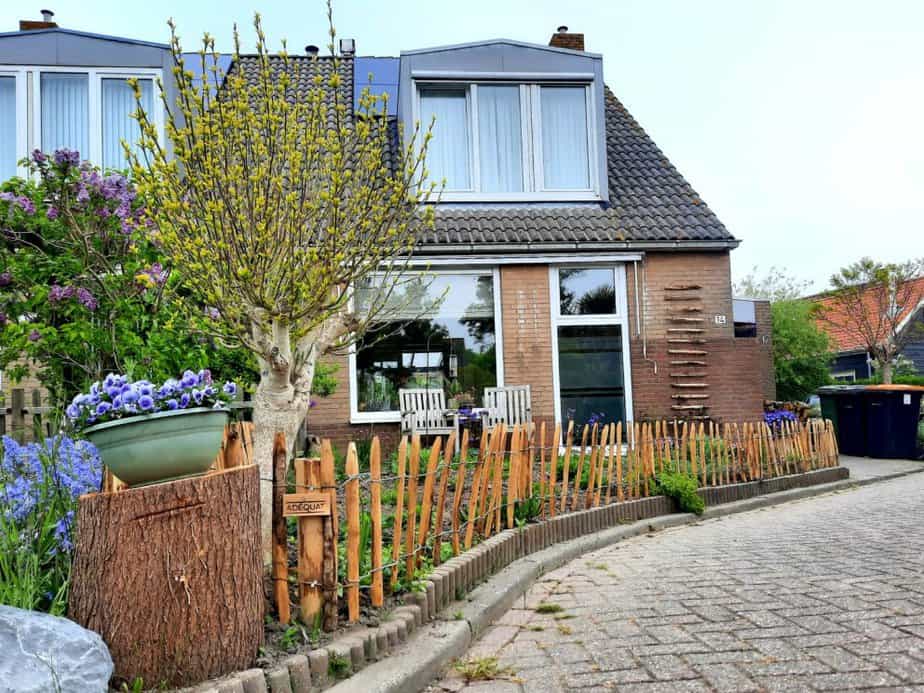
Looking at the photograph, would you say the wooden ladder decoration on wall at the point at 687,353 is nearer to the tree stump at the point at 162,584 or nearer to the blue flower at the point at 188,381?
the blue flower at the point at 188,381

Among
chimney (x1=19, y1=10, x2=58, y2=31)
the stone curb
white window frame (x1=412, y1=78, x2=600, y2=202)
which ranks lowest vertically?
the stone curb

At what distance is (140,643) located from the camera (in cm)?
269

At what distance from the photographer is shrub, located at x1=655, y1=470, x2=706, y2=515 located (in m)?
7.71

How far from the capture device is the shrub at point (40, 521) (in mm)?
2854

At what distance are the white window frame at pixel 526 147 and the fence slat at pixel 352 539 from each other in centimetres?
851

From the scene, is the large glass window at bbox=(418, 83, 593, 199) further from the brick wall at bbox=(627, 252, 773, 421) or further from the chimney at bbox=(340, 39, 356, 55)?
the chimney at bbox=(340, 39, 356, 55)

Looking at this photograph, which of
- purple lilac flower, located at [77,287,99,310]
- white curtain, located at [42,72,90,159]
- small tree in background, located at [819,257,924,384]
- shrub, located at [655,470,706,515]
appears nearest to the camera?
purple lilac flower, located at [77,287,99,310]

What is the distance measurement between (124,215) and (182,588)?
3.85 metres

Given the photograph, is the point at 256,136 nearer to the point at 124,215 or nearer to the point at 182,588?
the point at 182,588

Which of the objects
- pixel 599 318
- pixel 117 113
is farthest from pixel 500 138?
pixel 117 113

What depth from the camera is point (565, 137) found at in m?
12.0

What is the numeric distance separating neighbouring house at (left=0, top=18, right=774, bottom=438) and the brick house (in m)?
0.02

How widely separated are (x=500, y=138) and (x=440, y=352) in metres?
3.61

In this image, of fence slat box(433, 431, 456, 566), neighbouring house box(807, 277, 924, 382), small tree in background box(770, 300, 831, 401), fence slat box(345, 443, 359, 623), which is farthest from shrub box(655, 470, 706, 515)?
neighbouring house box(807, 277, 924, 382)
